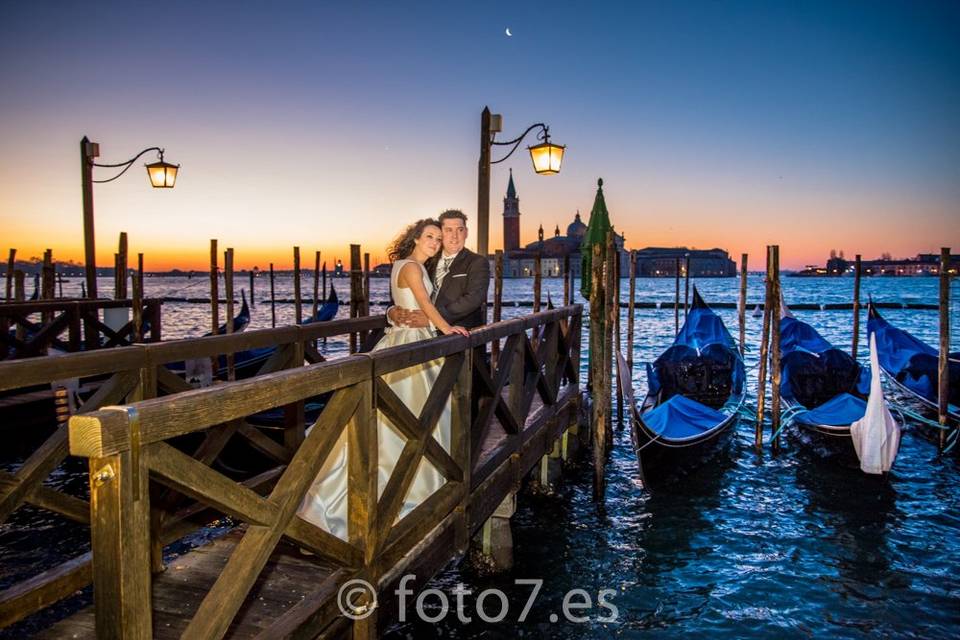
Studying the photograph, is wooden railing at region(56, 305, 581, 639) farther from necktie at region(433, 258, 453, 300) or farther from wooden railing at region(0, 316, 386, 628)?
necktie at region(433, 258, 453, 300)

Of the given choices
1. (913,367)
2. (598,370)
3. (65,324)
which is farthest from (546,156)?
(913,367)

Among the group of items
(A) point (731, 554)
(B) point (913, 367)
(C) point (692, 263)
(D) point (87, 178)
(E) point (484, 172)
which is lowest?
(A) point (731, 554)

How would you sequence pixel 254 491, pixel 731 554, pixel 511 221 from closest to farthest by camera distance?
pixel 254 491 < pixel 731 554 < pixel 511 221

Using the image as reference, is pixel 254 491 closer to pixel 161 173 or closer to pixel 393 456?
pixel 393 456

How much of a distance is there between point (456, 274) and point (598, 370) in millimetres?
2778

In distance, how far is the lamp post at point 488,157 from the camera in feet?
19.9

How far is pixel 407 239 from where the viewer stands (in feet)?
11.4

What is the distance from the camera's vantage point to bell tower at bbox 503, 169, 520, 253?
4422 inches

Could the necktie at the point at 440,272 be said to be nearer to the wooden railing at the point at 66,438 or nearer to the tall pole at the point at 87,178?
the wooden railing at the point at 66,438

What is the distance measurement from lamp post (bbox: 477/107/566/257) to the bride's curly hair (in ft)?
8.01

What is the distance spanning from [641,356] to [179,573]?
55.8ft

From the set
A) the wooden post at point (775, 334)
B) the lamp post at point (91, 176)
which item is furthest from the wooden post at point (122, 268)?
A: the wooden post at point (775, 334)

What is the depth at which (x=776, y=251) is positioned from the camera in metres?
7.20

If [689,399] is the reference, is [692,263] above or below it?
above
